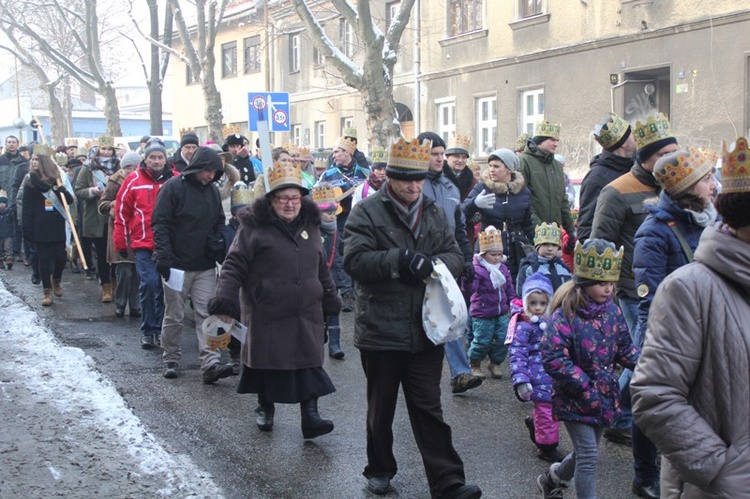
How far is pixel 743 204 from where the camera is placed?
2955 mm

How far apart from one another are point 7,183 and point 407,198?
1425cm

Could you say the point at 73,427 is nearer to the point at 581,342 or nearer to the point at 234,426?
the point at 234,426

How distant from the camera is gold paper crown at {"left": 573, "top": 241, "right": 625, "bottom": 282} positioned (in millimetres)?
4938

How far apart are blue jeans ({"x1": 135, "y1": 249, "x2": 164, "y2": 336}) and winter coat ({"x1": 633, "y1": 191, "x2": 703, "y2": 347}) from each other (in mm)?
5776

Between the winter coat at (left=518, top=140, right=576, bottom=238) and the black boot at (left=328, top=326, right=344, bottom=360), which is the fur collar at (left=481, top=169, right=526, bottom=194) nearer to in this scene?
the winter coat at (left=518, top=140, right=576, bottom=238)

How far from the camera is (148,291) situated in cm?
978

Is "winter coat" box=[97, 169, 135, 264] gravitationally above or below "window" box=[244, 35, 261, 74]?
below

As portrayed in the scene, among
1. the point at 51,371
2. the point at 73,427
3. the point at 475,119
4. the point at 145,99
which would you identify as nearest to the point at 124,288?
the point at 51,371

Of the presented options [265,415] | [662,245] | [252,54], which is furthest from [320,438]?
[252,54]

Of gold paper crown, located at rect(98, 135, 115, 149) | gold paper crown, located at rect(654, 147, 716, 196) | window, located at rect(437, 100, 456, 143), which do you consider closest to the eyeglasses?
gold paper crown, located at rect(654, 147, 716, 196)

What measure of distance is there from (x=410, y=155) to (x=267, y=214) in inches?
62.1

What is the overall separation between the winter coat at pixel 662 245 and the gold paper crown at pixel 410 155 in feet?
4.26

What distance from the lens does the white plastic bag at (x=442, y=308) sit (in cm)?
522

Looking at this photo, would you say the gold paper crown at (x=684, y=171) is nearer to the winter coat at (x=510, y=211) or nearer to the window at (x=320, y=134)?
the winter coat at (x=510, y=211)
